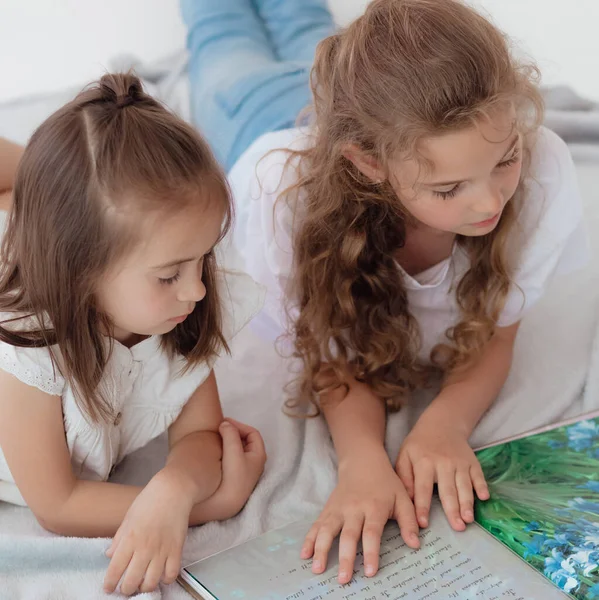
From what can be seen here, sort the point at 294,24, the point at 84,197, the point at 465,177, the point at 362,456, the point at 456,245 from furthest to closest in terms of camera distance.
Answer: the point at 294,24 → the point at 456,245 → the point at 362,456 → the point at 465,177 → the point at 84,197

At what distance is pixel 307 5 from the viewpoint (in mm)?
1558

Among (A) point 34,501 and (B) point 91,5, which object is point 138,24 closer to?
(B) point 91,5

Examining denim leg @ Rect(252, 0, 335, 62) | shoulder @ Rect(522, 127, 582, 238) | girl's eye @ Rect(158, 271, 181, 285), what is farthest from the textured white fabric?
denim leg @ Rect(252, 0, 335, 62)

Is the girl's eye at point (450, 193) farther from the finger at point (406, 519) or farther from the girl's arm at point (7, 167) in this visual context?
the girl's arm at point (7, 167)

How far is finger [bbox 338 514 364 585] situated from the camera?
0.75 meters

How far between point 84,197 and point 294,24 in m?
0.94

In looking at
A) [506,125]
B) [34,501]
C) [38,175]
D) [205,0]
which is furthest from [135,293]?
[205,0]

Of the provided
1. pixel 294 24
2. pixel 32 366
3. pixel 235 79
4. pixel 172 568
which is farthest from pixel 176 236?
pixel 294 24

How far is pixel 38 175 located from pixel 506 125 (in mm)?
395

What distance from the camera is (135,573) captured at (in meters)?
0.74

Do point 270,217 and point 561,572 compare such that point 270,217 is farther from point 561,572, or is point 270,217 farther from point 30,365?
point 561,572

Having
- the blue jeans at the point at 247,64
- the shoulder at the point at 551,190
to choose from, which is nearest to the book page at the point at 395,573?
the shoulder at the point at 551,190

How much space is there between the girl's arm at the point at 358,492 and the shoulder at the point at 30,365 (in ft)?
0.85

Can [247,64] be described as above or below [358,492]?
above
